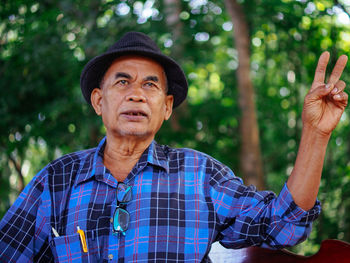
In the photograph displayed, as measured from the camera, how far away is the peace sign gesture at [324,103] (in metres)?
1.49

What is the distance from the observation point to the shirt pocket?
1778 mm

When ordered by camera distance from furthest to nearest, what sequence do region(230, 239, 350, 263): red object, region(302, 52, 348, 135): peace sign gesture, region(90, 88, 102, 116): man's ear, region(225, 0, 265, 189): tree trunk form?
region(225, 0, 265, 189): tree trunk
region(90, 88, 102, 116): man's ear
region(230, 239, 350, 263): red object
region(302, 52, 348, 135): peace sign gesture

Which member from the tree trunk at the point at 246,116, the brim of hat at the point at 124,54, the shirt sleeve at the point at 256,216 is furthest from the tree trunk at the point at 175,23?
the shirt sleeve at the point at 256,216

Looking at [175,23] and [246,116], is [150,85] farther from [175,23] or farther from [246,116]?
[246,116]

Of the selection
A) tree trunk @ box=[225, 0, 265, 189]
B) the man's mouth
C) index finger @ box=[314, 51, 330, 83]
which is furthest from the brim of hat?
tree trunk @ box=[225, 0, 265, 189]

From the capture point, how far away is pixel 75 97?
11.3ft

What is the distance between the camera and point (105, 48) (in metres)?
3.19

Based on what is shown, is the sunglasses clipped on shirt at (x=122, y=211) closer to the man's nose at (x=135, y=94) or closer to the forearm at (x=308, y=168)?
the man's nose at (x=135, y=94)

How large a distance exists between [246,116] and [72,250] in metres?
2.15

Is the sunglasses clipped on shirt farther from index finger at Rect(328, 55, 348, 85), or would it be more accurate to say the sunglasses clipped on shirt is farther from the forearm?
index finger at Rect(328, 55, 348, 85)

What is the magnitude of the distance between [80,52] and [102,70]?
1.53 m

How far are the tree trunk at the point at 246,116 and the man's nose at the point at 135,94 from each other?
5.61 feet

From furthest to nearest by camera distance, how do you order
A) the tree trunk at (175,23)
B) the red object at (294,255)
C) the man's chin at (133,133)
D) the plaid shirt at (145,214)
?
Answer: the tree trunk at (175,23), the man's chin at (133,133), the plaid shirt at (145,214), the red object at (294,255)

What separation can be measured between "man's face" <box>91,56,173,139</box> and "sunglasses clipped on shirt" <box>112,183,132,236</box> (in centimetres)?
26
